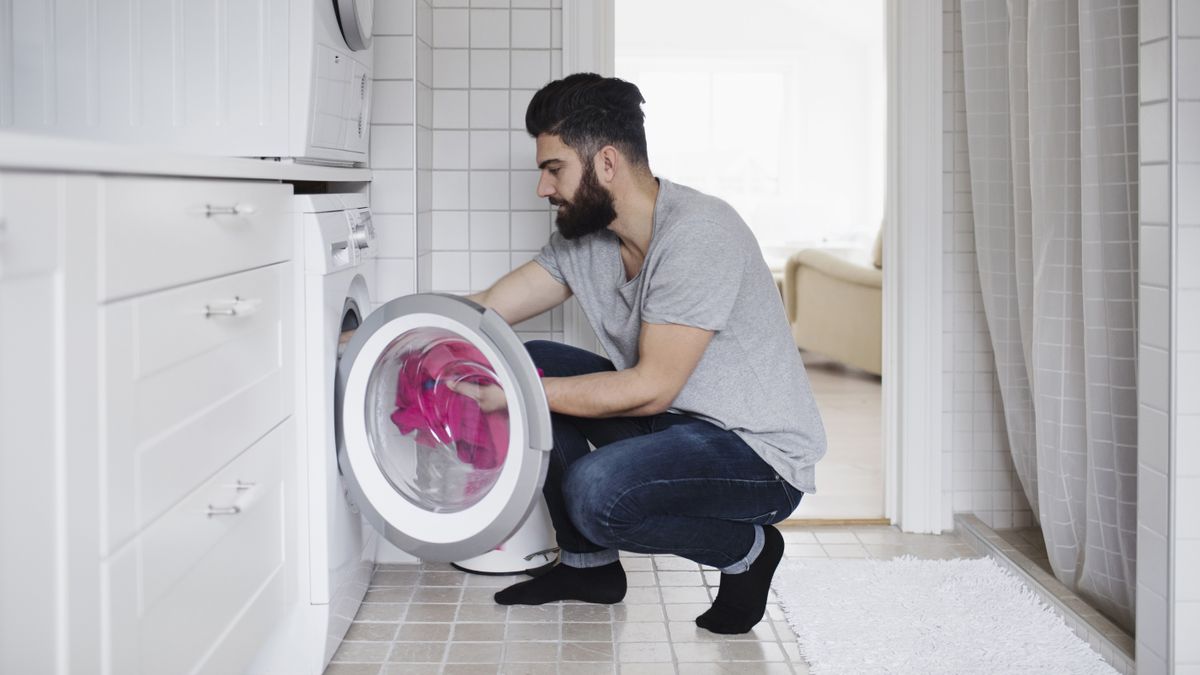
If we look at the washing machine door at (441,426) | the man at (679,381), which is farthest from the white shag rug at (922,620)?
the washing machine door at (441,426)

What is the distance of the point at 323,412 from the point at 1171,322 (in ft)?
4.56

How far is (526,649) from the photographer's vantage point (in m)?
2.28

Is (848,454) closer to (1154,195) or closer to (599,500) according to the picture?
(599,500)

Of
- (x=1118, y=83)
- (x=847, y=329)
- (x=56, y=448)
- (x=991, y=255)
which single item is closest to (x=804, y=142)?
(x=847, y=329)

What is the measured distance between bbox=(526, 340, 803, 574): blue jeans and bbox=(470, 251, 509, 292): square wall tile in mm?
702

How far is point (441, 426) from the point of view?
2.30 meters

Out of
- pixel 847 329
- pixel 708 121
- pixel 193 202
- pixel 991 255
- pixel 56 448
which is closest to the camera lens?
pixel 56 448

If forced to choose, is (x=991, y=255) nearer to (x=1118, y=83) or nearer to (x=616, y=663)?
(x=1118, y=83)

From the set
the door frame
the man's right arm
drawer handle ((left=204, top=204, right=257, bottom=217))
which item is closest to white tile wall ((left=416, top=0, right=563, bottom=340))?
the door frame

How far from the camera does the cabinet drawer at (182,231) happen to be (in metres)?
1.26

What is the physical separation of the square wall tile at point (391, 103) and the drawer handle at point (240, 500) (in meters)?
1.16

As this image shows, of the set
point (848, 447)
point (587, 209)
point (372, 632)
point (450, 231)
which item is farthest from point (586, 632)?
point (848, 447)

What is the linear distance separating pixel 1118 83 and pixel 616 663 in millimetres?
1401

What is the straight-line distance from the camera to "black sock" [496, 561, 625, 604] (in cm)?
253
